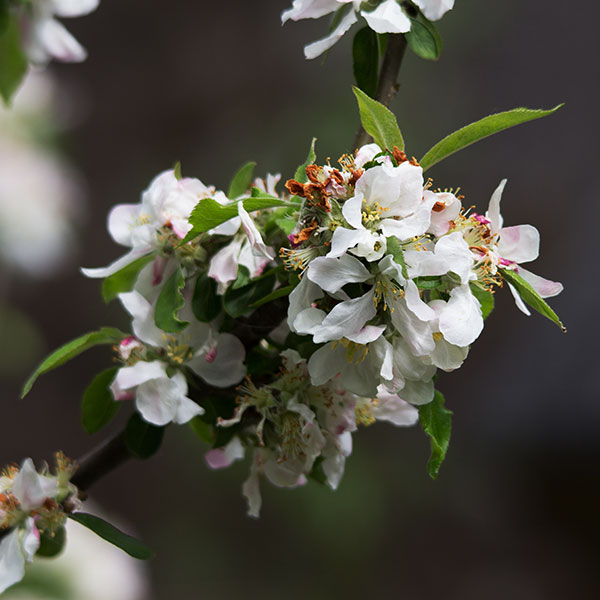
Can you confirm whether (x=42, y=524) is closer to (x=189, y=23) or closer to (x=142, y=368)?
(x=142, y=368)

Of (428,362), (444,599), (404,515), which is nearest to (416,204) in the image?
(428,362)

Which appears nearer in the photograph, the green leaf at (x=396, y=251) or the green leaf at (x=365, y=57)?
the green leaf at (x=396, y=251)

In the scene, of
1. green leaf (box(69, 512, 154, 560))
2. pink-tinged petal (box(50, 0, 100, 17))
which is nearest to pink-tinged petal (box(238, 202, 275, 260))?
green leaf (box(69, 512, 154, 560))

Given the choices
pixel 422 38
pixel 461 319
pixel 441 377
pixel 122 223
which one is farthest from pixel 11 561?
pixel 441 377

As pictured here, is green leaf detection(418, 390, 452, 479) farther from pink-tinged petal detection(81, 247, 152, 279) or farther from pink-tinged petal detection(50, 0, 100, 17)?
pink-tinged petal detection(50, 0, 100, 17)

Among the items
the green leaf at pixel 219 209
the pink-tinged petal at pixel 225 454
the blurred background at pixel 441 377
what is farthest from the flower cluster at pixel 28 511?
the blurred background at pixel 441 377

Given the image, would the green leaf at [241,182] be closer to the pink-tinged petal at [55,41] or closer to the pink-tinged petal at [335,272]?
the pink-tinged petal at [335,272]
